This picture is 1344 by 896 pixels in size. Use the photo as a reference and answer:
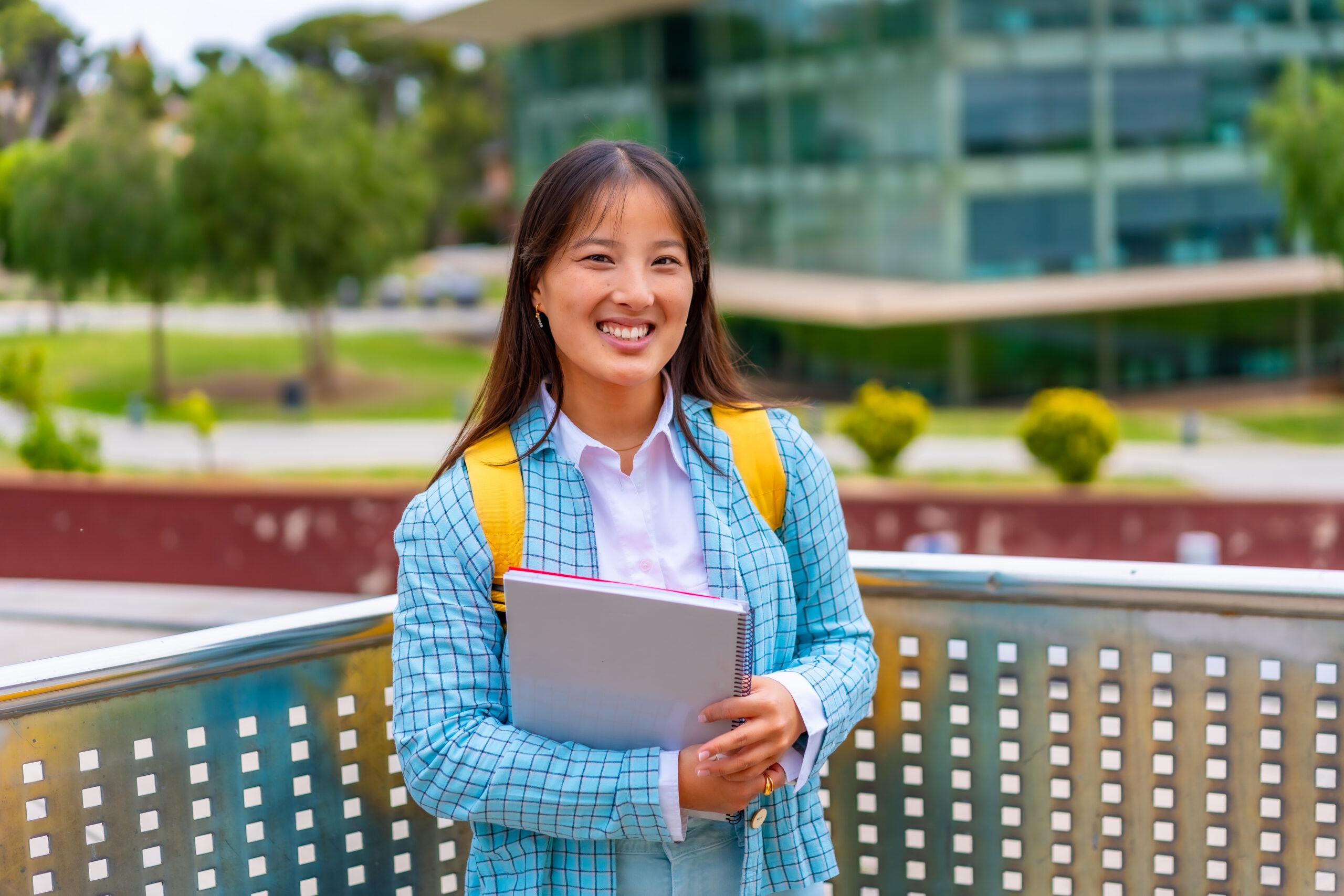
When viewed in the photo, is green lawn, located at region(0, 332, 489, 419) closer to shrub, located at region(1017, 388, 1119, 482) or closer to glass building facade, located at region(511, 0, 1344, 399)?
glass building facade, located at region(511, 0, 1344, 399)

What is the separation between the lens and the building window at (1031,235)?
27.9 metres

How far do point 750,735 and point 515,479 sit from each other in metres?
0.54

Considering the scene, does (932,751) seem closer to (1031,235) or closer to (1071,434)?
(1071,434)

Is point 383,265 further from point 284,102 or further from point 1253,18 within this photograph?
point 1253,18

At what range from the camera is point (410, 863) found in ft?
8.87

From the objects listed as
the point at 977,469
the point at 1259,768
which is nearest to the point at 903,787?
the point at 1259,768

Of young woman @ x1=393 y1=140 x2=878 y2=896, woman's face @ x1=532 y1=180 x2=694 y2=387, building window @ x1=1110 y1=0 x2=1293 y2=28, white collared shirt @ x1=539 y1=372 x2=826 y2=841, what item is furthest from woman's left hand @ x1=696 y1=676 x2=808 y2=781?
building window @ x1=1110 y1=0 x2=1293 y2=28

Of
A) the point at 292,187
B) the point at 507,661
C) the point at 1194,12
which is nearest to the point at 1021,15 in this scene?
the point at 1194,12

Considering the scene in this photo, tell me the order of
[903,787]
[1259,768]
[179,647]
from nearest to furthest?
[179,647]
[1259,768]
[903,787]

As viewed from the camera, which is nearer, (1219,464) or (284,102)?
(1219,464)

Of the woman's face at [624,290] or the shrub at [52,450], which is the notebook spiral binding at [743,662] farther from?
the shrub at [52,450]

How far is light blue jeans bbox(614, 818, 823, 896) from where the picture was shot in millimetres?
2100

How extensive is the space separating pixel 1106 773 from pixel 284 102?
29.2m

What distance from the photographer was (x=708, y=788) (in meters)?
1.97
